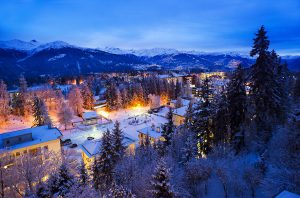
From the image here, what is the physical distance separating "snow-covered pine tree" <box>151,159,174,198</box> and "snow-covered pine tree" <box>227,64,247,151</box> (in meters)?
11.7

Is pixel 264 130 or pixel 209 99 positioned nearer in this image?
pixel 264 130

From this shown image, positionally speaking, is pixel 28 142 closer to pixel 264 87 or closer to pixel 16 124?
pixel 16 124

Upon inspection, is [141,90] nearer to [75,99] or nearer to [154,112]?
[154,112]

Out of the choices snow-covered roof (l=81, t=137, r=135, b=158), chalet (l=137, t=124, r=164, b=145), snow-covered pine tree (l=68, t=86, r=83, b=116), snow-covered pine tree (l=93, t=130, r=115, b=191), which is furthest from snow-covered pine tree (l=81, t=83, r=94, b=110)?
snow-covered pine tree (l=93, t=130, r=115, b=191)

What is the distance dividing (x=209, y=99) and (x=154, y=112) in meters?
42.5

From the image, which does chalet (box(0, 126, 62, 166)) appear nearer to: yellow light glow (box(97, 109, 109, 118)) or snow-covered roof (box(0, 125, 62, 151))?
snow-covered roof (box(0, 125, 62, 151))

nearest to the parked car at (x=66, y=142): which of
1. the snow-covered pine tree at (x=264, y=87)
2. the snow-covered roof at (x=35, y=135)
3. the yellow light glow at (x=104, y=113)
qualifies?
the snow-covered roof at (x=35, y=135)

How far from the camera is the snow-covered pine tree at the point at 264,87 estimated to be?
66.9 ft

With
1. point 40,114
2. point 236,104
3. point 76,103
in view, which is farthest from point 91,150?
point 76,103

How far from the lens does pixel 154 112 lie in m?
66.6

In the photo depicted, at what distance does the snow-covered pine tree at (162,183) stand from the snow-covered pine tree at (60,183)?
6.64 m

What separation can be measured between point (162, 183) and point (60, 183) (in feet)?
26.0

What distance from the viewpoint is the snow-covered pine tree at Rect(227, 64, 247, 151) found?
21.2 meters

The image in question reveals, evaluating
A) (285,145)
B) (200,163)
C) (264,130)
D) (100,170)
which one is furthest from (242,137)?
(100,170)
